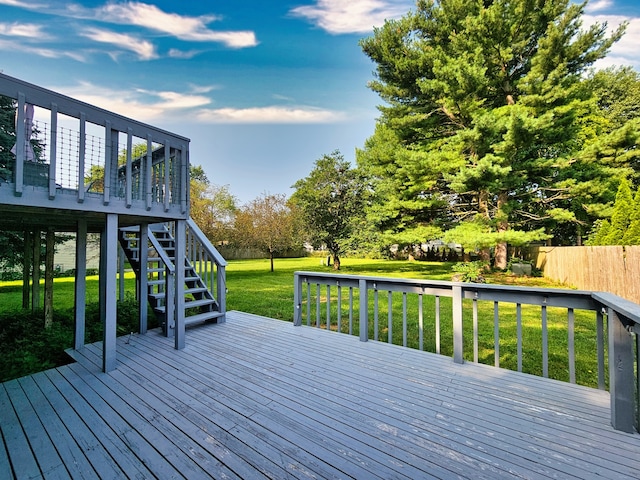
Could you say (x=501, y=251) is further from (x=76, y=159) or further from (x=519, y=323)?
(x=76, y=159)

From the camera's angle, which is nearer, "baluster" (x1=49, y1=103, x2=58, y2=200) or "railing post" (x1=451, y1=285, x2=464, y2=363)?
"baluster" (x1=49, y1=103, x2=58, y2=200)

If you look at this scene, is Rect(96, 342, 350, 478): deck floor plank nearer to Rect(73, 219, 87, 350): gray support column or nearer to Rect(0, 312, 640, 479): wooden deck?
Rect(0, 312, 640, 479): wooden deck

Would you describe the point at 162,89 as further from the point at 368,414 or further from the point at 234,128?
the point at 368,414

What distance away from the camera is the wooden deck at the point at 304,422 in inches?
60.3

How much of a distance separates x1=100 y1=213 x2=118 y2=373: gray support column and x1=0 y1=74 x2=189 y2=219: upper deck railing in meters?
0.28

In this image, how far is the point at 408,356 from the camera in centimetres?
315

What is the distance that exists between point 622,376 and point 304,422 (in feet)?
6.96

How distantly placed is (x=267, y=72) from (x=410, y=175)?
6615 mm

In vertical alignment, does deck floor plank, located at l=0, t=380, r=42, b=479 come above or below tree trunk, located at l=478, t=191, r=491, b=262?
below

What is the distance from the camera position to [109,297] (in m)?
2.77

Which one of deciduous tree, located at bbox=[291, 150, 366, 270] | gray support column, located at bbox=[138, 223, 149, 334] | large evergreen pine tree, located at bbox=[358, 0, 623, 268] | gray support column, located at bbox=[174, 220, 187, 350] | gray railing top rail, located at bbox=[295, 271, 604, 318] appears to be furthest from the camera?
deciduous tree, located at bbox=[291, 150, 366, 270]

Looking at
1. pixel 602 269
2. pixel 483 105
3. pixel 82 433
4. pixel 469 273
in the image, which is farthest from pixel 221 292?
pixel 483 105

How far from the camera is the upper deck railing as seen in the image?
7.16 ft

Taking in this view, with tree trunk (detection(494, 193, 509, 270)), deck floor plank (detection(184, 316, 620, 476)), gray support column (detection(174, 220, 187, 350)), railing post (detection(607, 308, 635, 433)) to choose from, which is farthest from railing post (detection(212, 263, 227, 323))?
tree trunk (detection(494, 193, 509, 270))
